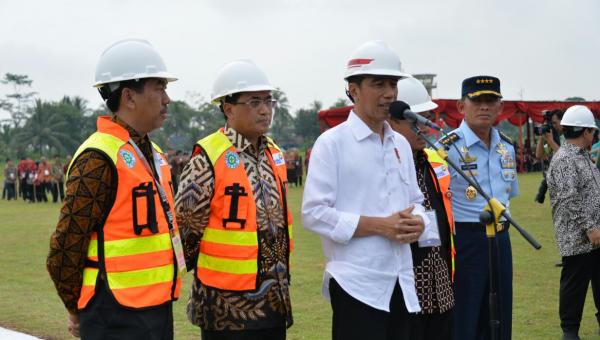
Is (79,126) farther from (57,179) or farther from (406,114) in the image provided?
(406,114)

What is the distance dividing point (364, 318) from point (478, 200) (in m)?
1.84

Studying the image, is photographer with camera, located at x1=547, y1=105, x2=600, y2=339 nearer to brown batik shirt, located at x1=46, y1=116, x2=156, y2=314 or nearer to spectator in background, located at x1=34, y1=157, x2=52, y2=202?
brown batik shirt, located at x1=46, y1=116, x2=156, y2=314

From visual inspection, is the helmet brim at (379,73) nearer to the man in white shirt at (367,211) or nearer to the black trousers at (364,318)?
the man in white shirt at (367,211)

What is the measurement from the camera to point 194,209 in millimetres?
3965

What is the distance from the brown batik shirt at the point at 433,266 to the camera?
3.89 metres

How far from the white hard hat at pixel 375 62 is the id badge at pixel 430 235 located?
73 centimetres

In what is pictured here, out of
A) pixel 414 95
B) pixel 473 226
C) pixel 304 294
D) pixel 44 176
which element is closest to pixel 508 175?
pixel 473 226

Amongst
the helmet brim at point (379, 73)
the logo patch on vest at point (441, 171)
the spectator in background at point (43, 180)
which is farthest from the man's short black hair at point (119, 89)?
the spectator in background at point (43, 180)

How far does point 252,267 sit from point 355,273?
0.63 metres

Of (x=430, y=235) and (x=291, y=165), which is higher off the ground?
(x=291, y=165)

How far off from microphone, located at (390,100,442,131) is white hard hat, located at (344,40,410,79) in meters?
0.15

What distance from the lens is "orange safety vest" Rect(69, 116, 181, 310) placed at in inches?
125

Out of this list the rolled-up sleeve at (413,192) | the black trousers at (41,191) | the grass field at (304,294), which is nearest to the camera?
the rolled-up sleeve at (413,192)

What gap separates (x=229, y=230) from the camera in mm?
3912
